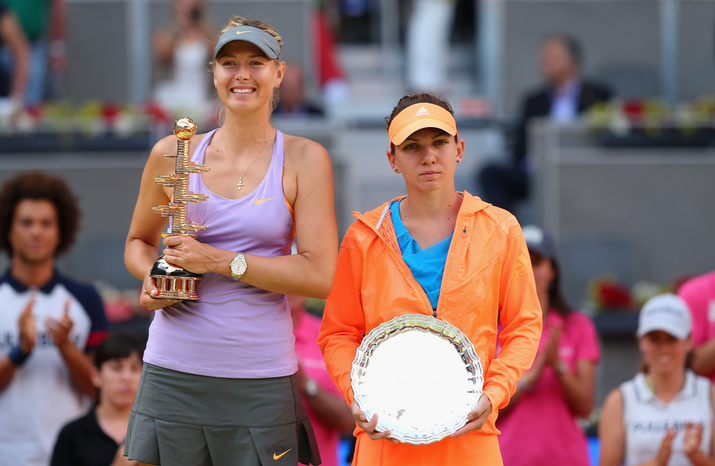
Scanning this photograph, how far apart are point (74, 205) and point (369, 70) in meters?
7.97

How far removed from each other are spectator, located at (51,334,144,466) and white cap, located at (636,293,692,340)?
220cm

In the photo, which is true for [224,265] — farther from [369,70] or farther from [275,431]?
[369,70]

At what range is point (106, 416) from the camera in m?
4.29

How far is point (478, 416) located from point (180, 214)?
0.94 m

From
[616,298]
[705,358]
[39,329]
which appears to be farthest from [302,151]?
[616,298]

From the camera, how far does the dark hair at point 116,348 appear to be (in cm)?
A: 432

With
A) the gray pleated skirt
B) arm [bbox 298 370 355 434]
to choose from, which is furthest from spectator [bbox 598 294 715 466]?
the gray pleated skirt

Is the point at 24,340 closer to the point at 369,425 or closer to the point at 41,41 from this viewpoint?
the point at 369,425

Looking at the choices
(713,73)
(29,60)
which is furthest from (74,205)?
(713,73)

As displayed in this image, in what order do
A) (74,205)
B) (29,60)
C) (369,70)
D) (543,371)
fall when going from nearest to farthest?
1. (543,371)
2. (74,205)
3. (29,60)
4. (369,70)

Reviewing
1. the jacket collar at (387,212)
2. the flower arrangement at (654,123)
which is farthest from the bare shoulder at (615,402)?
the flower arrangement at (654,123)

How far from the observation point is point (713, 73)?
1034 centimetres

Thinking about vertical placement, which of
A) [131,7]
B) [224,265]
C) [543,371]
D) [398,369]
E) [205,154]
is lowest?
[543,371]

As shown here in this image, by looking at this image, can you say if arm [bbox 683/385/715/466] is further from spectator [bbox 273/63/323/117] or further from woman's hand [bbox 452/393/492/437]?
spectator [bbox 273/63/323/117]
